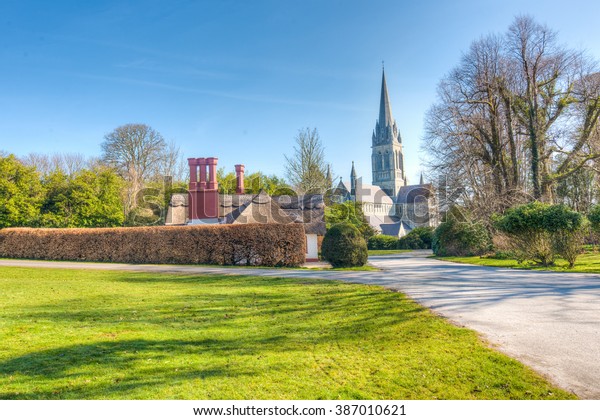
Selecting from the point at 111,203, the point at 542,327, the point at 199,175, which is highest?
the point at 199,175

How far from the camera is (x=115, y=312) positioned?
8.13 meters

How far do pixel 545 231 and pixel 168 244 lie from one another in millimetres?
19719

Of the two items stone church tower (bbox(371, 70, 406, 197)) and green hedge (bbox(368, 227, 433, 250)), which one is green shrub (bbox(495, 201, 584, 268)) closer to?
green hedge (bbox(368, 227, 433, 250))

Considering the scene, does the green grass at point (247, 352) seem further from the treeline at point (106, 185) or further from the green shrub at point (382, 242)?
the green shrub at point (382, 242)

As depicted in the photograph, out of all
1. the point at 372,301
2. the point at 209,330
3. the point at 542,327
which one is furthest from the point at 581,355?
the point at 209,330

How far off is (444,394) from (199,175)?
3313 cm

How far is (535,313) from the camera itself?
7.59 m

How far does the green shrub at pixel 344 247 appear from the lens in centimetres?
1938

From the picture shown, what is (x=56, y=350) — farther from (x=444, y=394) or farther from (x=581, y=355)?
(x=581, y=355)

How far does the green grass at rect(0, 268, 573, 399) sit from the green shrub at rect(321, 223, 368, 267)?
31.9 feet

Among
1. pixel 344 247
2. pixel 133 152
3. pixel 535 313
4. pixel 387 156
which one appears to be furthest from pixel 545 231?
pixel 387 156

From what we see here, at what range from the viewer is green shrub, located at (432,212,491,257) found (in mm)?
27677

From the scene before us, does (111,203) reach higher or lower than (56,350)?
higher

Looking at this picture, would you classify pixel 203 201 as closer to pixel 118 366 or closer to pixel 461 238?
pixel 461 238
